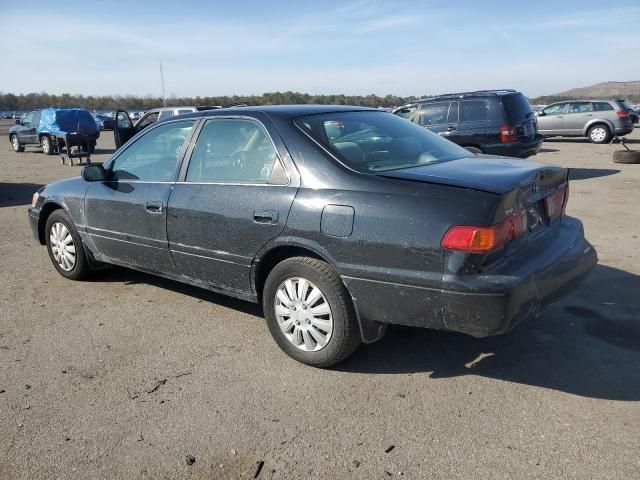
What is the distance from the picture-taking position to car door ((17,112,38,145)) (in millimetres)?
21484

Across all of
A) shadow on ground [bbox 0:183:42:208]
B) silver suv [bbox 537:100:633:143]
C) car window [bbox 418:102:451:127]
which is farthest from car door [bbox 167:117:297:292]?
silver suv [bbox 537:100:633:143]

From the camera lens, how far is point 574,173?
1243cm

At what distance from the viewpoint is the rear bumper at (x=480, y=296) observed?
111 inches

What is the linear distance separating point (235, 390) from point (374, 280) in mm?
1064

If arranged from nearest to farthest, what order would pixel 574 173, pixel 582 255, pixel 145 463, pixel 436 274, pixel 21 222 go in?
pixel 145 463, pixel 436 274, pixel 582 255, pixel 21 222, pixel 574 173

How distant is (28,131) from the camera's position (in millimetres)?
21719

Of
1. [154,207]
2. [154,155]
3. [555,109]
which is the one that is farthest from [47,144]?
[555,109]

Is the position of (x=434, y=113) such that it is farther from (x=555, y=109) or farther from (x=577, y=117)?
(x=555, y=109)

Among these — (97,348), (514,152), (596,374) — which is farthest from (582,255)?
(514,152)

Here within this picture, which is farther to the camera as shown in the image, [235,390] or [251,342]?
[251,342]

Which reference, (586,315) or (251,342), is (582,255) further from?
(251,342)

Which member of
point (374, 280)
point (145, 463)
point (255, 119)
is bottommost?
point (145, 463)

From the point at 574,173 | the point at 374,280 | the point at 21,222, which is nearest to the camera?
the point at 374,280

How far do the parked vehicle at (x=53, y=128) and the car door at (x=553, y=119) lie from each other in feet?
54.4
